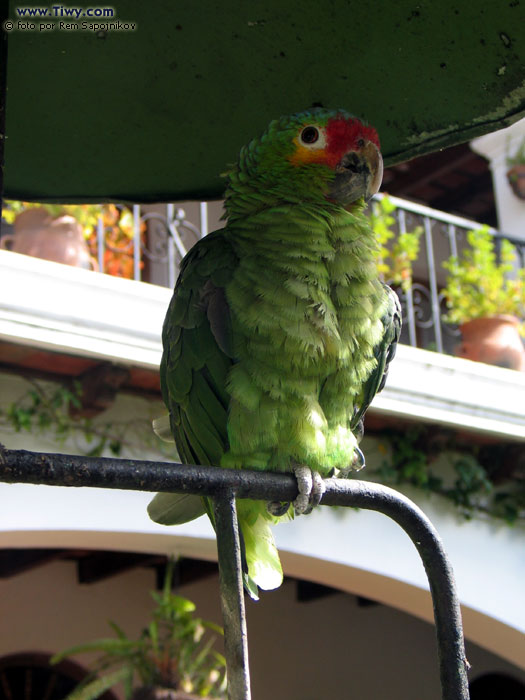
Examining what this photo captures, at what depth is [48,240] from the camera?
11.9 feet

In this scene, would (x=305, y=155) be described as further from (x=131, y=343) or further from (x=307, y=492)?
(x=131, y=343)

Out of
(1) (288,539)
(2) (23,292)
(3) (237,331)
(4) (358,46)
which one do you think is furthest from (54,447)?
(4) (358,46)

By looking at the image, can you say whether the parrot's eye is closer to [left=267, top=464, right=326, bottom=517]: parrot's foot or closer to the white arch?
[left=267, top=464, right=326, bottom=517]: parrot's foot

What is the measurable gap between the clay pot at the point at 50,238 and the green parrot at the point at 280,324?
2.25 metres

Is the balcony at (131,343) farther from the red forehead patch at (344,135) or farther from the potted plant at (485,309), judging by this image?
the red forehead patch at (344,135)

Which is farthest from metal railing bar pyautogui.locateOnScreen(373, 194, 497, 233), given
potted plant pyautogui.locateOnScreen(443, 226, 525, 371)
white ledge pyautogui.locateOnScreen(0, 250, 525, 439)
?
white ledge pyautogui.locateOnScreen(0, 250, 525, 439)

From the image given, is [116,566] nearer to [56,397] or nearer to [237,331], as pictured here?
[56,397]

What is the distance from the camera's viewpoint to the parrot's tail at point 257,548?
1.39m

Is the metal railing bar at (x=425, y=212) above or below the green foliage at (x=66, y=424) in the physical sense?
above

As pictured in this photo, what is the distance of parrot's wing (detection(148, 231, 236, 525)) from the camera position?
139 cm

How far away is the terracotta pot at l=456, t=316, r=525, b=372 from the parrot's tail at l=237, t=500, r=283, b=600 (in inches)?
126

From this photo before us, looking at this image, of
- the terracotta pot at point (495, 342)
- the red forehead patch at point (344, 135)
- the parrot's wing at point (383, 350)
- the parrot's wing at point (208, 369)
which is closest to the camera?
the red forehead patch at point (344, 135)

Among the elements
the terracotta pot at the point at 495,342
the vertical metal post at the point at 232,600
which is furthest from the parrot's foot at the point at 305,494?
the terracotta pot at the point at 495,342

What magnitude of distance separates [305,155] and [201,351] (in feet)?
1.22
